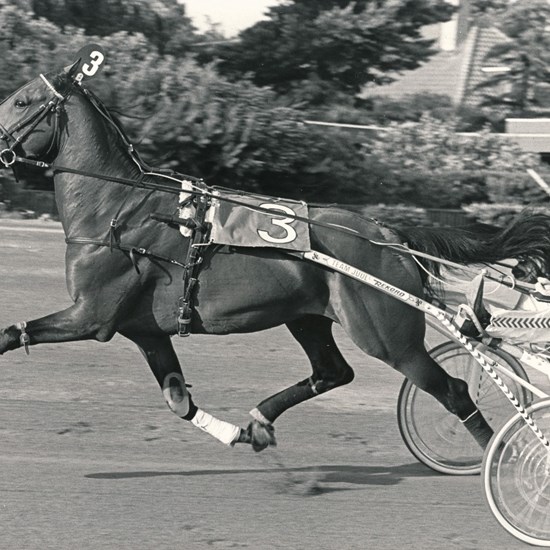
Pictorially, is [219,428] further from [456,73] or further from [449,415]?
[456,73]

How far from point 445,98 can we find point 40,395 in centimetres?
1474

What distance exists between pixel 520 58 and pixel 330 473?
1600cm

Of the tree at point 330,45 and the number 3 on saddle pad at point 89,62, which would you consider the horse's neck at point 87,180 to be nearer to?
the number 3 on saddle pad at point 89,62

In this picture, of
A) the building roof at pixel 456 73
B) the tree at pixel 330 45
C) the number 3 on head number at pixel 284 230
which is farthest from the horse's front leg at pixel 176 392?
the building roof at pixel 456 73

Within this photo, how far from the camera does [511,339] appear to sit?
5414 millimetres

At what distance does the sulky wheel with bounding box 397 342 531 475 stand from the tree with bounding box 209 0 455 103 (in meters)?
12.9

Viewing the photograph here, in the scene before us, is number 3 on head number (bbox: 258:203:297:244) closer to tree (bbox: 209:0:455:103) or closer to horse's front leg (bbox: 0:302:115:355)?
horse's front leg (bbox: 0:302:115:355)

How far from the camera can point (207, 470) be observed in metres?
5.84

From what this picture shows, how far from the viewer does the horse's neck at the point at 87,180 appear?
18.2 ft

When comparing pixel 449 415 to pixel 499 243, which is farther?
pixel 449 415

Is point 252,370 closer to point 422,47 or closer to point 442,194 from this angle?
point 442,194

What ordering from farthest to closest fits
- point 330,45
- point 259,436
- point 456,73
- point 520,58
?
point 456,73 → point 520,58 → point 330,45 → point 259,436

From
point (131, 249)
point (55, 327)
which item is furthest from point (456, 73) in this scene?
point (55, 327)

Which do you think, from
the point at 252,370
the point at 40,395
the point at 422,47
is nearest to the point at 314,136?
the point at 422,47
